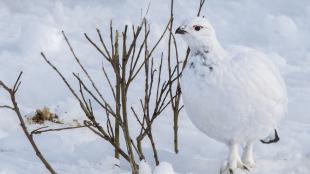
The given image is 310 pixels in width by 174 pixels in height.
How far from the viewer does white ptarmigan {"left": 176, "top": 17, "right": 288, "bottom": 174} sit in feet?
8.88

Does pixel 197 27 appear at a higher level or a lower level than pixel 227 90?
higher

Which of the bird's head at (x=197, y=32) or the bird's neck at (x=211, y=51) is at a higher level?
the bird's head at (x=197, y=32)

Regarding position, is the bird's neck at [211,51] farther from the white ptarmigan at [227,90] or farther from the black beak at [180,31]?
the black beak at [180,31]

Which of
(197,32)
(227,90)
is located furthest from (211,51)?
(227,90)

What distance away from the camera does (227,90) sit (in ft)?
8.86

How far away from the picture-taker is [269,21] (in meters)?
7.85

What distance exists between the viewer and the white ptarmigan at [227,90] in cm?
271

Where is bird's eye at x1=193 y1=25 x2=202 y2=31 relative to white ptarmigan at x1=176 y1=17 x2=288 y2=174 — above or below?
above

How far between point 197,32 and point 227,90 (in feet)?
0.99

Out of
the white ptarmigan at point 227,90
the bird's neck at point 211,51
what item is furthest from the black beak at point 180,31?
the bird's neck at point 211,51

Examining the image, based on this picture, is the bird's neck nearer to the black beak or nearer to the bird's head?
the bird's head

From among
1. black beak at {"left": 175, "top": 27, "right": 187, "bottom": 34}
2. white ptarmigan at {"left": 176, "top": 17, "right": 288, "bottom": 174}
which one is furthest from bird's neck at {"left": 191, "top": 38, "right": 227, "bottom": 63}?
black beak at {"left": 175, "top": 27, "right": 187, "bottom": 34}

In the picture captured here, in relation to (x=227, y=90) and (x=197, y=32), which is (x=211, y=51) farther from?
(x=227, y=90)

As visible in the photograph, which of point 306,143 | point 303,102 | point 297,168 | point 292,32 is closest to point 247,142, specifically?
point 297,168
